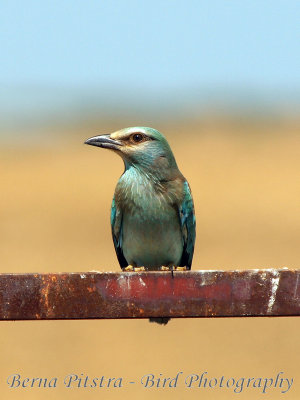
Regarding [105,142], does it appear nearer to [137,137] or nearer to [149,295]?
[137,137]

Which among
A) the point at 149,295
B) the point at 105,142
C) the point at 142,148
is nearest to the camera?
the point at 149,295

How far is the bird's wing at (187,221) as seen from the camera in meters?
7.57

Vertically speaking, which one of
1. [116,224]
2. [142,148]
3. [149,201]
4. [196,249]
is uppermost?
[142,148]

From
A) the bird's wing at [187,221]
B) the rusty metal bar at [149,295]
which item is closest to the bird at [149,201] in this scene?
the bird's wing at [187,221]

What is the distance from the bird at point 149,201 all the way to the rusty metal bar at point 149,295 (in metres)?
2.90

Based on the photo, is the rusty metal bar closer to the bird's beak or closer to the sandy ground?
the bird's beak

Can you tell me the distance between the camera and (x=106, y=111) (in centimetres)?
4962

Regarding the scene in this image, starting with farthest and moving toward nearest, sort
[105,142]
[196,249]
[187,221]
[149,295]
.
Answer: [196,249] → [187,221] → [105,142] → [149,295]

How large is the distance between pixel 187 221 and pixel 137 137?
787mm

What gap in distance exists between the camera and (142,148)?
24.3 feet

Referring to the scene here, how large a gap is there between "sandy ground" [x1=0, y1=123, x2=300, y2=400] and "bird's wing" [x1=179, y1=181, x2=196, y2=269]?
168 inches

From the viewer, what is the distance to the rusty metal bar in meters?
4.31

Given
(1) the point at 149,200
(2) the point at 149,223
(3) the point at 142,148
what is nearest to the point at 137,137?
(3) the point at 142,148

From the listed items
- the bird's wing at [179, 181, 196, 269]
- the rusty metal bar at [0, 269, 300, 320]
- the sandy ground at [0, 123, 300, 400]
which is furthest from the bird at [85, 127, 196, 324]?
the sandy ground at [0, 123, 300, 400]
